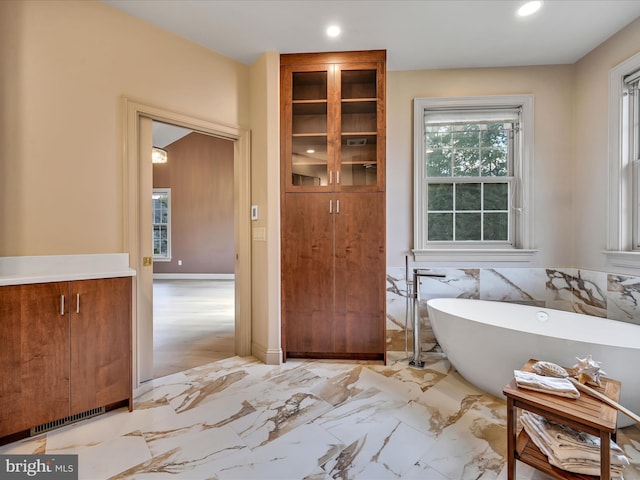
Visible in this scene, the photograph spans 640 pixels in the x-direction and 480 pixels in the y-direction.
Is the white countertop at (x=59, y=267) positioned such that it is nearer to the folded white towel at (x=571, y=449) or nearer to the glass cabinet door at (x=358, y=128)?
the glass cabinet door at (x=358, y=128)

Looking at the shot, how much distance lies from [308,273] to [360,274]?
462 mm

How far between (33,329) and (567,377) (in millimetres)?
2759

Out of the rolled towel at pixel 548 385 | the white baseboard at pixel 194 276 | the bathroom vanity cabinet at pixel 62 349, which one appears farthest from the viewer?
the white baseboard at pixel 194 276

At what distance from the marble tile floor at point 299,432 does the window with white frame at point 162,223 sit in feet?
19.0

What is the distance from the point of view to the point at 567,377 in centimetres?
145

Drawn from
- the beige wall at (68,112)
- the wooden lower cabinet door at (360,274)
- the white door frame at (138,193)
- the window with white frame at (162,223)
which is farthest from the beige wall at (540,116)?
the window with white frame at (162,223)

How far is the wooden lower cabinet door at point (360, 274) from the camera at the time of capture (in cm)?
260

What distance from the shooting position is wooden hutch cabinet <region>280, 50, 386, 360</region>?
8.56 feet

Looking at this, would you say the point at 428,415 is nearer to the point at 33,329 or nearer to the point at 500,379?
the point at 500,379

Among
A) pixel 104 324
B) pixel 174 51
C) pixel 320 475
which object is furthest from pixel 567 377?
pixel 174 51

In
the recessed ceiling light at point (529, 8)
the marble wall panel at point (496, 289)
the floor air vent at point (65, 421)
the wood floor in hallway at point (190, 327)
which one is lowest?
the wood floor in hallway at point (190, 327)

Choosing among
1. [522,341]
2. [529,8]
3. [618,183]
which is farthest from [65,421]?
[618,183]

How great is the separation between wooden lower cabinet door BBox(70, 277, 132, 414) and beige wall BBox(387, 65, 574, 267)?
2430 mm

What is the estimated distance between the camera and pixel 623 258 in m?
2.31
